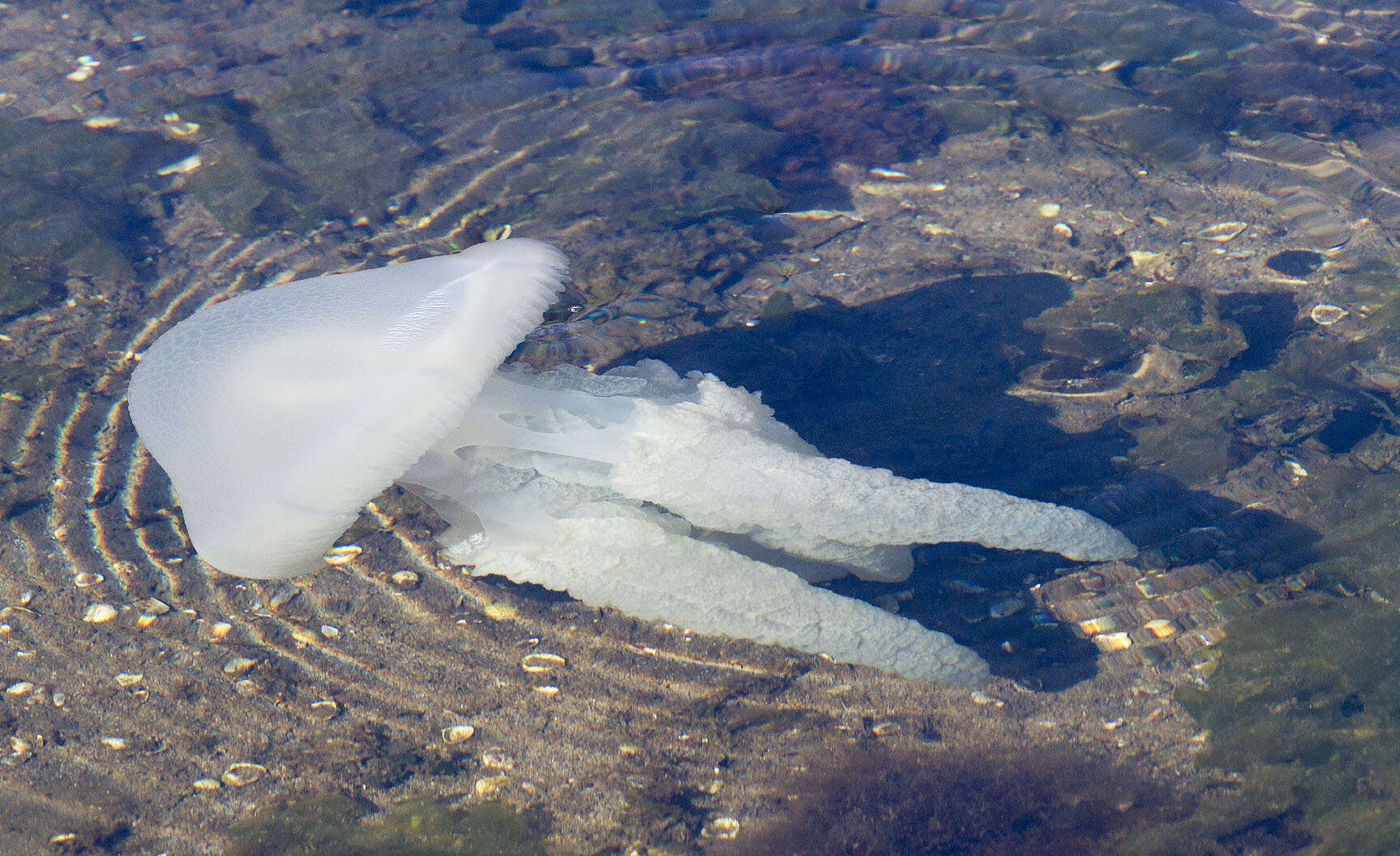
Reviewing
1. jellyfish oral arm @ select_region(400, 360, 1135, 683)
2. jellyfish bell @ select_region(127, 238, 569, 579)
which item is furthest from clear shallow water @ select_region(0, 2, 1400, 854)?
jellyfish bell @ select_region(127, 238, 569, 579)

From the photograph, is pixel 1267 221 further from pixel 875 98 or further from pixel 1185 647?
pixel 1185 647

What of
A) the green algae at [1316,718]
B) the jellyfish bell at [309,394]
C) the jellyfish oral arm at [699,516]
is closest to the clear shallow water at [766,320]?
the green algae at [1316,718]

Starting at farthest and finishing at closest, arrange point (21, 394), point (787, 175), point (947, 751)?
point (787, 175), point (21, 394), point (947, 751)

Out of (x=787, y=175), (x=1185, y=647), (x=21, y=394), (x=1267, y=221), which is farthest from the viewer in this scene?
(x=787, y=175)

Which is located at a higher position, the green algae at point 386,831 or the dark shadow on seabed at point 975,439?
the dark shadow on seabed at point 975,439

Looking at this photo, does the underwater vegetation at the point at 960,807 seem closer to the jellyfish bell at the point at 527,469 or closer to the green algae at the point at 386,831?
the jellyfish bell at the point at 527,469

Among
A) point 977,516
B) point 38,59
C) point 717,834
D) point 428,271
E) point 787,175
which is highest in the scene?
point 38,59

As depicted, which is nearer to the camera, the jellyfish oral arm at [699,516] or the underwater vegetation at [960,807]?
the underwater vegetation at [960,807]

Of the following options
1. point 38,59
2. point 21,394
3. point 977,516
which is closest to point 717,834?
point 977,516
